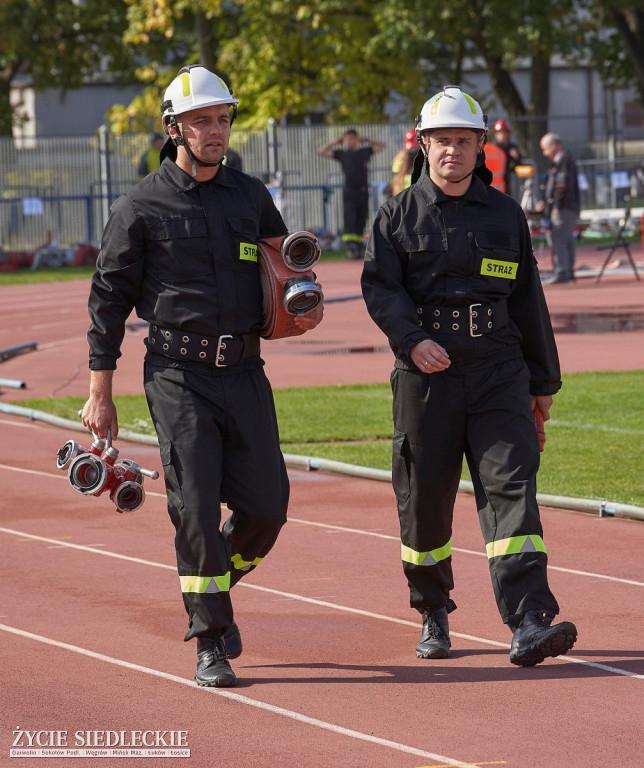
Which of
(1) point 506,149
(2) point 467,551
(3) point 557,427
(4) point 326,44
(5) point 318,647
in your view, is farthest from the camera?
(4) point 326,44

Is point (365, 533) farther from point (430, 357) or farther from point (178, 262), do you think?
point (178, 262)

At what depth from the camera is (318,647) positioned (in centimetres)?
657

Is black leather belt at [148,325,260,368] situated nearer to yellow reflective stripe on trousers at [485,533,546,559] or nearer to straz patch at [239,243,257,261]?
straz patch at [239,243,257,261]

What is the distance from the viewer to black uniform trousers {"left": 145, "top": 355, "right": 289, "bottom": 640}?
19.7 ft

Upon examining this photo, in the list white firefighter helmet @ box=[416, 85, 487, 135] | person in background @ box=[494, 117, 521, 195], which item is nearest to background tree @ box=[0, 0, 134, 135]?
person in background @ box=[494, 117, 521, 195]

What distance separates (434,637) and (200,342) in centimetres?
151

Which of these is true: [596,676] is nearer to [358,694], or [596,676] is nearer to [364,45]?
[358,694]

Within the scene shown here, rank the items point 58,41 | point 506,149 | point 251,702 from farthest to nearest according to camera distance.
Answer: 1. point 58,41
2. point 506,149
3. point 251,702

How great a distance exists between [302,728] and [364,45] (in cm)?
3949

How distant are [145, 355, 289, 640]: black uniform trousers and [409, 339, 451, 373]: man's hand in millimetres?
591

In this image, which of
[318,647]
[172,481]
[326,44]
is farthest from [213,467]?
[326,44]

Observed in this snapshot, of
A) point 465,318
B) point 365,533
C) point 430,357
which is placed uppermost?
point 465,318

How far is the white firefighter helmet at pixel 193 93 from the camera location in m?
6.05

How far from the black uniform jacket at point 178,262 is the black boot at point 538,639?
1520 millimetres
